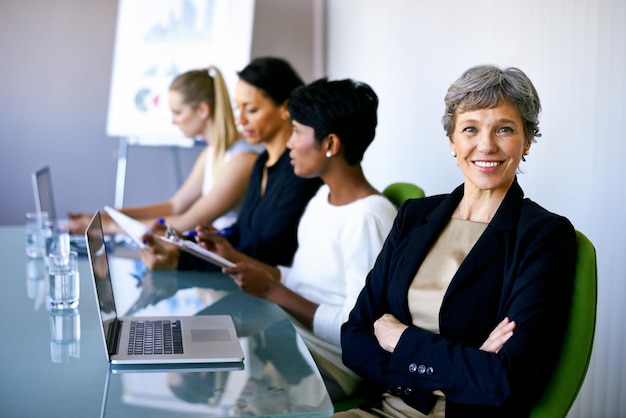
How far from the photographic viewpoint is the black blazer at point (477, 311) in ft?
4.50

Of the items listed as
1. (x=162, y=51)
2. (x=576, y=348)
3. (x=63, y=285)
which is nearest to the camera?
(x=576, y=348)

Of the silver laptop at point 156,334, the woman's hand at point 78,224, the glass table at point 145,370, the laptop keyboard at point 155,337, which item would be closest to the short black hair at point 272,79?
the woman's hand at point 78,224

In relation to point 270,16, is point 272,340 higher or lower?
lower

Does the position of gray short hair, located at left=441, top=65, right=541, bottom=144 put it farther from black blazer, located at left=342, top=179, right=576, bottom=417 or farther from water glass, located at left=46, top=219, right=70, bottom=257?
water glass, located at left=46, top=219, right=70, bottom=257

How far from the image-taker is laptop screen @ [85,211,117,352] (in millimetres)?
1531

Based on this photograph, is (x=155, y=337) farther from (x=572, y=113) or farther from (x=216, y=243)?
(x=572, y=113)

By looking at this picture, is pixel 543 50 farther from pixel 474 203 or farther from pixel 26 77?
pixel 26 77

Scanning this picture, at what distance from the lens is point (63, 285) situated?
1943mm

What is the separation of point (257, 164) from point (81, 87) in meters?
2.83

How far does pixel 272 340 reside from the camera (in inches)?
66.1

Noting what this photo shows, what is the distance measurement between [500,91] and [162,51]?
363 centimetres

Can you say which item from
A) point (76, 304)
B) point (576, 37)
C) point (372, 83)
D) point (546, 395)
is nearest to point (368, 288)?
point (546, 395)

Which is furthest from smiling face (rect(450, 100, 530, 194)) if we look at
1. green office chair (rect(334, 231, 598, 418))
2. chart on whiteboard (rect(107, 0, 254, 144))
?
chart on whiteboard (rect(107, 0, 254, 144))

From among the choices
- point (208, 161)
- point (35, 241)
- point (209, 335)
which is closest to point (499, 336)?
point (209, 335)
